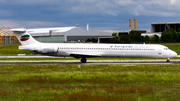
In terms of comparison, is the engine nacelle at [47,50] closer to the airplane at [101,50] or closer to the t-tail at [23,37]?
the airplane at [101,50]

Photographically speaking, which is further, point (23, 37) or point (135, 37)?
point (135, 37)

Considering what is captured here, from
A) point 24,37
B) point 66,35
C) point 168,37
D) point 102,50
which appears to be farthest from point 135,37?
point 24,37

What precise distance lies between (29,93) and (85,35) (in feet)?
410

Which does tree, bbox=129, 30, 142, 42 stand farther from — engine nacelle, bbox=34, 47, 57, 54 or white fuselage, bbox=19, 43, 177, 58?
engine nacelle, bbox=34, 47, 57, 54

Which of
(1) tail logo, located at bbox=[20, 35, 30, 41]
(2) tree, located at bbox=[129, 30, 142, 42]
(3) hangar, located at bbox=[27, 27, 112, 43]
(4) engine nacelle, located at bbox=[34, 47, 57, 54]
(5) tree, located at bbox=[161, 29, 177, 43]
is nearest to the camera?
(4) engine nacelle, located at bbox=[34, 47, 57, 54]

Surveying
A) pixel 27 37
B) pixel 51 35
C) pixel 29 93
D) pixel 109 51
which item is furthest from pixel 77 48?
pixel 51 35

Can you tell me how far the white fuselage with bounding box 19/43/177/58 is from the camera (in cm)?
3678

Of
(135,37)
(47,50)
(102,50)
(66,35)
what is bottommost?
(102,50)

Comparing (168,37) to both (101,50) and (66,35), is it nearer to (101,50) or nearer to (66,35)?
(66,35)

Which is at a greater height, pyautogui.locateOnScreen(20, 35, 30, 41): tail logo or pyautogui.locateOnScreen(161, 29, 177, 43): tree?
pyautogui.locateOnScreen(161, 29, 177, 43): tree

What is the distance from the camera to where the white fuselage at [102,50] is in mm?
36781

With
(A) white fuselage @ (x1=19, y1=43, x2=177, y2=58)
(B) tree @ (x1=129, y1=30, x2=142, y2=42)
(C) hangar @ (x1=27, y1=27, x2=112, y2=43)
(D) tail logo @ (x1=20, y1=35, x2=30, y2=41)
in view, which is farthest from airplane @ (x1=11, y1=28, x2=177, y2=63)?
(C) hangar @ (x1=27, y1=27, x2=112, y2=43)

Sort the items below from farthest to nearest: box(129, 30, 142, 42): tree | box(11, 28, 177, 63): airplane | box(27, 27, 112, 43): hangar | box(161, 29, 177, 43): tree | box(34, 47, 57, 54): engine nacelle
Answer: box(27, 27, 112, 43): hangar
box(129, 30, 142, 42): tree
box(161, 29, 177, 43): tree
box(11, 28, 177, 63): airplane
box(34, 47, 57, 54): engine nacelle

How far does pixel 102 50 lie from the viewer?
36812 millimetres
